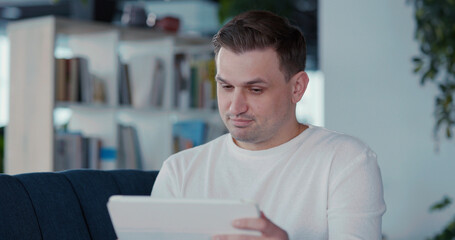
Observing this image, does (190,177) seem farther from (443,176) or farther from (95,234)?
(443,176)

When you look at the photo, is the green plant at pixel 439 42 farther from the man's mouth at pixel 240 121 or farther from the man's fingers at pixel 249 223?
the man's fingers at pixel 249 223

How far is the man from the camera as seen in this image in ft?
5.26

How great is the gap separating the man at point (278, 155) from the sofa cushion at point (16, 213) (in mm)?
353

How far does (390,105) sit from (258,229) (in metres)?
2.92

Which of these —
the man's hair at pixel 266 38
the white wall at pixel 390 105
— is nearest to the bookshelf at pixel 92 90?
the white wall at pixel 390 105

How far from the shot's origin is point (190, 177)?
1.78 m

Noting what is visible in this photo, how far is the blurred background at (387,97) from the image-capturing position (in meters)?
3.81

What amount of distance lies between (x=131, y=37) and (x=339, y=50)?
4.48 ft

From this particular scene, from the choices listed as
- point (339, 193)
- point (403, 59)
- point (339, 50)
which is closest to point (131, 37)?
point (339, 50)

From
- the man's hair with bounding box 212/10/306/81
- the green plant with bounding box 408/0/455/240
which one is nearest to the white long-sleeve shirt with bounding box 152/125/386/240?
the man's hair with bounding box 212/10/306/81

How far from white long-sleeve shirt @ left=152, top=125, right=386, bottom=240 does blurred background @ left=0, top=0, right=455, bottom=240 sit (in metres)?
2.01

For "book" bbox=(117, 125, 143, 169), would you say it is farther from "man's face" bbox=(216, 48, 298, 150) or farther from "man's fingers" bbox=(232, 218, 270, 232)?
"man's fingers" bbox=(232, 218, 270, 232)

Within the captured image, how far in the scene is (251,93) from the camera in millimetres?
1661

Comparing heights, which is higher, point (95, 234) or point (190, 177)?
point (190, 177)
